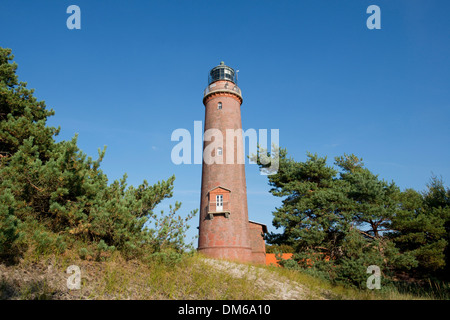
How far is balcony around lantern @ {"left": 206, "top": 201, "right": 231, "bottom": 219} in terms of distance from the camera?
18.2m

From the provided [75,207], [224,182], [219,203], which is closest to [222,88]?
[224,182]

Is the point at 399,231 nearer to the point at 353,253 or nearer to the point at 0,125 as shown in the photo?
the point at 353,253

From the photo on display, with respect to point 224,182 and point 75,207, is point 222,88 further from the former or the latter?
point 75,207

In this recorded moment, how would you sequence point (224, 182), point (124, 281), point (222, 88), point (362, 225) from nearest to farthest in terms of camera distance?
point (124, 281), point (362, 225), point (224, 182), point (222, 88)

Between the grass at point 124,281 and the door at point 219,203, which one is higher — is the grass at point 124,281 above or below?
below

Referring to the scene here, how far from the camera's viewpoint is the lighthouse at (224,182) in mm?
17875

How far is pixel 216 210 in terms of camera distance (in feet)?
60.5

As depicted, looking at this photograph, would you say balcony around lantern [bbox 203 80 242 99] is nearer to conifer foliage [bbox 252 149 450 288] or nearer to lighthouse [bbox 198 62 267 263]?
lighthouse [bbox 198 62 267 263]

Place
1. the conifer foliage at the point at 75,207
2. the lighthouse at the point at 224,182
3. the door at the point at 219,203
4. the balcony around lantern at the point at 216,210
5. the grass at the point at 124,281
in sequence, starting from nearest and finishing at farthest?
the grass at the point at 124,281
the conifer foliage at the point at 75,207
the lighthouse at the point at 224,182
the balcony around lantern at the point at 216,210
the door at the point at 219,203

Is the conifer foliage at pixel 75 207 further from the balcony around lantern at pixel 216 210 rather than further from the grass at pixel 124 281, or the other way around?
the balcony around lantern at pixel 216 210

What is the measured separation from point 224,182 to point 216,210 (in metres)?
2.17

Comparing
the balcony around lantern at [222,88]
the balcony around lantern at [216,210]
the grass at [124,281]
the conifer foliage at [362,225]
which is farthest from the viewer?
the balcony around lantern at [222,88]

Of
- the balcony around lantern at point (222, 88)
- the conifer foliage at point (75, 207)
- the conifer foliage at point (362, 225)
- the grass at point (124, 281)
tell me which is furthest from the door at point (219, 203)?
the conifer foliage at point (75, 207)

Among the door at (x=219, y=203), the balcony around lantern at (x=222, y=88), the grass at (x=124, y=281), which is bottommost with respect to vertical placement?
the grass at (x=124, y=281)
